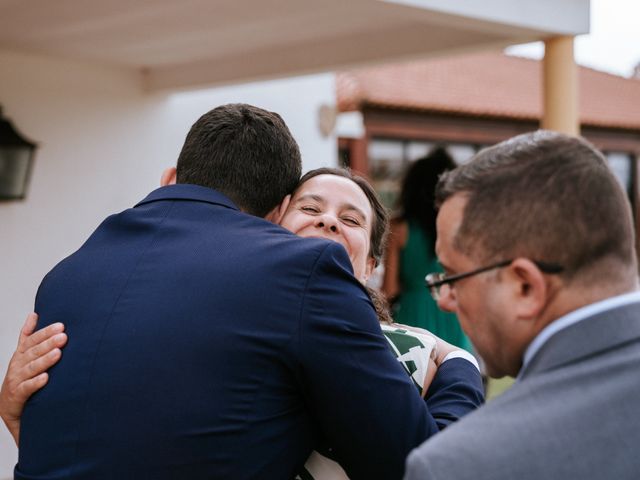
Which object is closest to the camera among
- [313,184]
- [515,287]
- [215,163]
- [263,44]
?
[515,287]

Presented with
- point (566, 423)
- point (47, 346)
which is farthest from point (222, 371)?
point (566, 423)

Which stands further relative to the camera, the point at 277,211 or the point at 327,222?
the point at 327,222

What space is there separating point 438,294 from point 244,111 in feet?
2.42

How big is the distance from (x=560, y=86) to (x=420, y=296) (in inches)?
65.7

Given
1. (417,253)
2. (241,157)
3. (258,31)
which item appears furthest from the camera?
(417,253)

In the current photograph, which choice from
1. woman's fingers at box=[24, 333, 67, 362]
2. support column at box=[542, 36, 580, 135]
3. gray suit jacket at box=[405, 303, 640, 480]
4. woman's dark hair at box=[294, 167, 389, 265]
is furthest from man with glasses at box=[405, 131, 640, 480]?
support column at box=[542, 36, 580, 135]

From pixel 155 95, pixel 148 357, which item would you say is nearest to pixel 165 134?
pixel 155 95

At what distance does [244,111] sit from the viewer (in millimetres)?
2096

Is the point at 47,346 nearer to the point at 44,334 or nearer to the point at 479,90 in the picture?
the point at 44,334

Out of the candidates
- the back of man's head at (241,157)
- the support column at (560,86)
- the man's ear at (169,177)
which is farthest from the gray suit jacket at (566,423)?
the support column at (560,86)

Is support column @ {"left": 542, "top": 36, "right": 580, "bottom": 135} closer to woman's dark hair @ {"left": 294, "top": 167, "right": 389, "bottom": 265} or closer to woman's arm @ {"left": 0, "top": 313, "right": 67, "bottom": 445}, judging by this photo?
woman's dark hair @ {"left": 294, "top": 167, "right": 389, "bottom": 265}

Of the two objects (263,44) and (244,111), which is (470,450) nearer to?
(244,111)

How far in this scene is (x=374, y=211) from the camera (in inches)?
109

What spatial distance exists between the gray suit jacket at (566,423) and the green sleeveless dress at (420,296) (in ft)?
13.8
